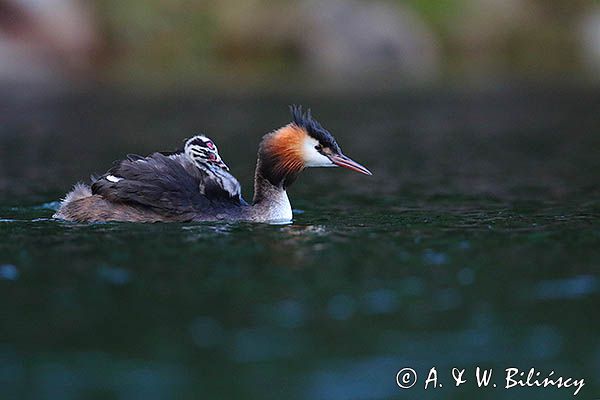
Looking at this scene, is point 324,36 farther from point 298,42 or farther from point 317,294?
point 317,294

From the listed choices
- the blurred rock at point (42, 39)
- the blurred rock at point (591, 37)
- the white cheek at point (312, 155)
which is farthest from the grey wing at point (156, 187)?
the blurred rock at point (591, 37)

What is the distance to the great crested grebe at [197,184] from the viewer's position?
11.6 meters

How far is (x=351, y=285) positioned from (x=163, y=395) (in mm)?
2638

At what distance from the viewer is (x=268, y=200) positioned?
40.3ft

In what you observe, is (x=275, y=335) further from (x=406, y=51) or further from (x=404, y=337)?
(x=406, y=51)

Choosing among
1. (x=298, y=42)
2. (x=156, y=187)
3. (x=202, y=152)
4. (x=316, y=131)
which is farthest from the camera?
(x=298, y=42)

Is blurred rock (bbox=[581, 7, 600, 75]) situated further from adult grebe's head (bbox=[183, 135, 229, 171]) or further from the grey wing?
the grey wing

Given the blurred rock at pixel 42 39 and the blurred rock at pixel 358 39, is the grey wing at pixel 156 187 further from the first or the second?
the blurred rock at pixel 358 39

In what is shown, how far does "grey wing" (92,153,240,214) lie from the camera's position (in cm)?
1156

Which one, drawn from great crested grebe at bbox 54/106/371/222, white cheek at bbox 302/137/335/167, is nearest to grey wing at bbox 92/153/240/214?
great crested grebe at bbox 54/106/371/222

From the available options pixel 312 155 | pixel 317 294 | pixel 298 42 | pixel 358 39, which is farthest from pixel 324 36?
pixel 317 294

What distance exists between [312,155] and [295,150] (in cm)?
19

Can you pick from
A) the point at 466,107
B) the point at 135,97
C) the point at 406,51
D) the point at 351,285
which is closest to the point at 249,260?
the point at 351,285

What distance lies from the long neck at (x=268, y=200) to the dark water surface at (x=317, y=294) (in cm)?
26
